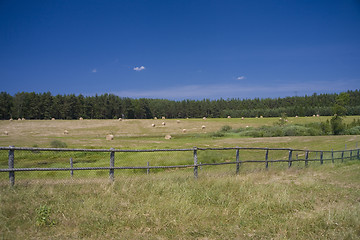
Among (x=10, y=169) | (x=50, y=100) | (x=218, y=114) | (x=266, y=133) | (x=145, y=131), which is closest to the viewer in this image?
(x=10, y=169)

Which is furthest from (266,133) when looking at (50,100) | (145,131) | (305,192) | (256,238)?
(50,100)

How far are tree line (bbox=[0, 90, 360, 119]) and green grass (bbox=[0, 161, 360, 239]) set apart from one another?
233ft

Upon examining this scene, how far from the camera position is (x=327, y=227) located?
545 cm

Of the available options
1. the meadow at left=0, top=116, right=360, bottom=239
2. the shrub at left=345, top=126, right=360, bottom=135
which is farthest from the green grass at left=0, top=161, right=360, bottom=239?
the shrub at left=345, top=126, right=360, bottom=135

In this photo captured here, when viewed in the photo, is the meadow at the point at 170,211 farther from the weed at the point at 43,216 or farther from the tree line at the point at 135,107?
the tree line at the point at 135,107

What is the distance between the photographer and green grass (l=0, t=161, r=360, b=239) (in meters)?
5.00

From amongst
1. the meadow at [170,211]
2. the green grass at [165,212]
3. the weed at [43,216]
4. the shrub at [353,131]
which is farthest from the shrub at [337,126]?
the weed at [43,216]

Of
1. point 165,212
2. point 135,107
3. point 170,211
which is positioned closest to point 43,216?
point 165,212

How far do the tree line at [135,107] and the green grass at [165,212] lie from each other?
70971 mm

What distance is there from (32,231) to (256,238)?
14.1 ft

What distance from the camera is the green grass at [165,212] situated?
4996 millimetres

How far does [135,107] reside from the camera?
136750mm

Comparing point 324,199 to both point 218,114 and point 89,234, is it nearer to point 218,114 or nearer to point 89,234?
point 89,234

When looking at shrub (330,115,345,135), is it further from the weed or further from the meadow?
the weed
